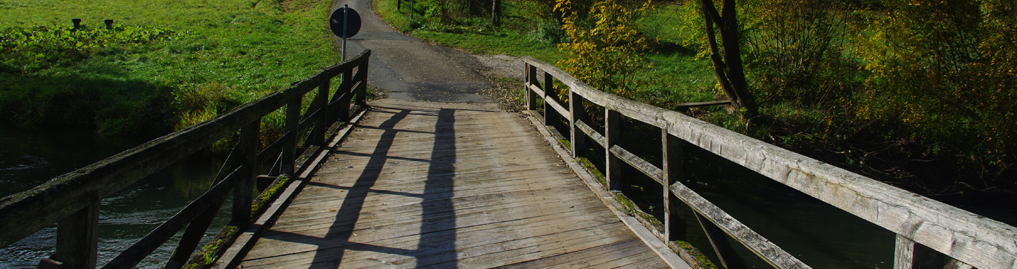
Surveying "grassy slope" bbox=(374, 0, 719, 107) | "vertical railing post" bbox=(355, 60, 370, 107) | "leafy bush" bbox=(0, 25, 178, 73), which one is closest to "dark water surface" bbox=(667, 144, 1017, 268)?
"grassy slope" bbox=(374, 0, 719, 107)

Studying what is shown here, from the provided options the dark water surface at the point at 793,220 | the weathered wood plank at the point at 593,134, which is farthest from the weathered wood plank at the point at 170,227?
the dark water surface at the point at 793,220

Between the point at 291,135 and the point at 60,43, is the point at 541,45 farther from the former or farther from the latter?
the point at 291,135

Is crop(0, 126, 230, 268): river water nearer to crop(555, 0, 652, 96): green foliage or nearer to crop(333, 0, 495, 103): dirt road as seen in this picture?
crop(333, 0, 495, 103): dirt road

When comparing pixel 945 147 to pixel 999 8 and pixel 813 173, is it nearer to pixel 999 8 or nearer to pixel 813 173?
pixel 999 8

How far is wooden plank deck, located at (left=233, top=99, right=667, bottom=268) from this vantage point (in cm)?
347

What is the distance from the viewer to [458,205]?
448cm

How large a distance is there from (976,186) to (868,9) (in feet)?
13.7

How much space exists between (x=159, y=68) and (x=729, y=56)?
15149 mm

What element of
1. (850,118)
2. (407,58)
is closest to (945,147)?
(850,118)

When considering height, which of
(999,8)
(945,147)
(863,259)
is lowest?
(863,259)

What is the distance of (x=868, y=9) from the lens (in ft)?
39.9

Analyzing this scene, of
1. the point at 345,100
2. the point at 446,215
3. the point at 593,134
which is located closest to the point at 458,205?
the point at 446,215

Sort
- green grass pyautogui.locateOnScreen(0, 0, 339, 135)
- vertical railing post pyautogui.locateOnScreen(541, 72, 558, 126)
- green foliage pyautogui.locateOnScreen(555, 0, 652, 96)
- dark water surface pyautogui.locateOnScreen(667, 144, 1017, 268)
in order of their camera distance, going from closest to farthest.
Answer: vertical railing post pyautogui.locateOnScreen(541, 72, 558, 126)
dark water surface pyautogui.locateOnScreen(667, 144, 1017, 268)
green foliage pyautogui.locateOnScreen(555, 0, 652, 96)
green grass pyautogui.locateOnScreen(0, 0, 339, 135)

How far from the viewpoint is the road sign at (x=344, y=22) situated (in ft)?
33.9
